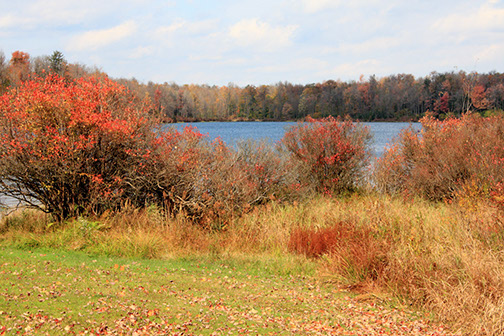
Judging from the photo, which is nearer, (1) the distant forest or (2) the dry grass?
(2) the dry grass

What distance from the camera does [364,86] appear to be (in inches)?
3745

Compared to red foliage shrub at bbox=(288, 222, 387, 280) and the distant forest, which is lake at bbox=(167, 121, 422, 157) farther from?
the distant forest

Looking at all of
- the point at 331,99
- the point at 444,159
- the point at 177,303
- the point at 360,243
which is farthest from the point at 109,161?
the point at 331,99

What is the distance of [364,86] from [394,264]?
305 feet

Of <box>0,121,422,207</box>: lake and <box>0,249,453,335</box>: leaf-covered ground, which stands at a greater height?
<box>0,121,422,207</box>: lake

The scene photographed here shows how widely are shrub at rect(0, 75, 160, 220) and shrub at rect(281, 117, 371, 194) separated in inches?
226

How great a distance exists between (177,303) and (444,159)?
10087mm

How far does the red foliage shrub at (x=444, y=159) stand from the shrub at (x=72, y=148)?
688 centimetres

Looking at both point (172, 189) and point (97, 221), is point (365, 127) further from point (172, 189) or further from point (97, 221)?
point (97, 221)

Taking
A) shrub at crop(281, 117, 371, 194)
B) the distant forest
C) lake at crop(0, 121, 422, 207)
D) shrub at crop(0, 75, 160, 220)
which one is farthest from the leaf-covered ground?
the distant forest

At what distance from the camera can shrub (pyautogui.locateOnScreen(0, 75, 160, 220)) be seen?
1027 cm

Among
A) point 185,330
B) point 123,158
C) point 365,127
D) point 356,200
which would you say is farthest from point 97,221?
point 365,127

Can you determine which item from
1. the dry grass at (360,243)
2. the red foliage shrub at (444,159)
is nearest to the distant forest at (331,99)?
the red foliage shrub at (444,159)

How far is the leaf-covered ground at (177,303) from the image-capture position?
17.2 ft
